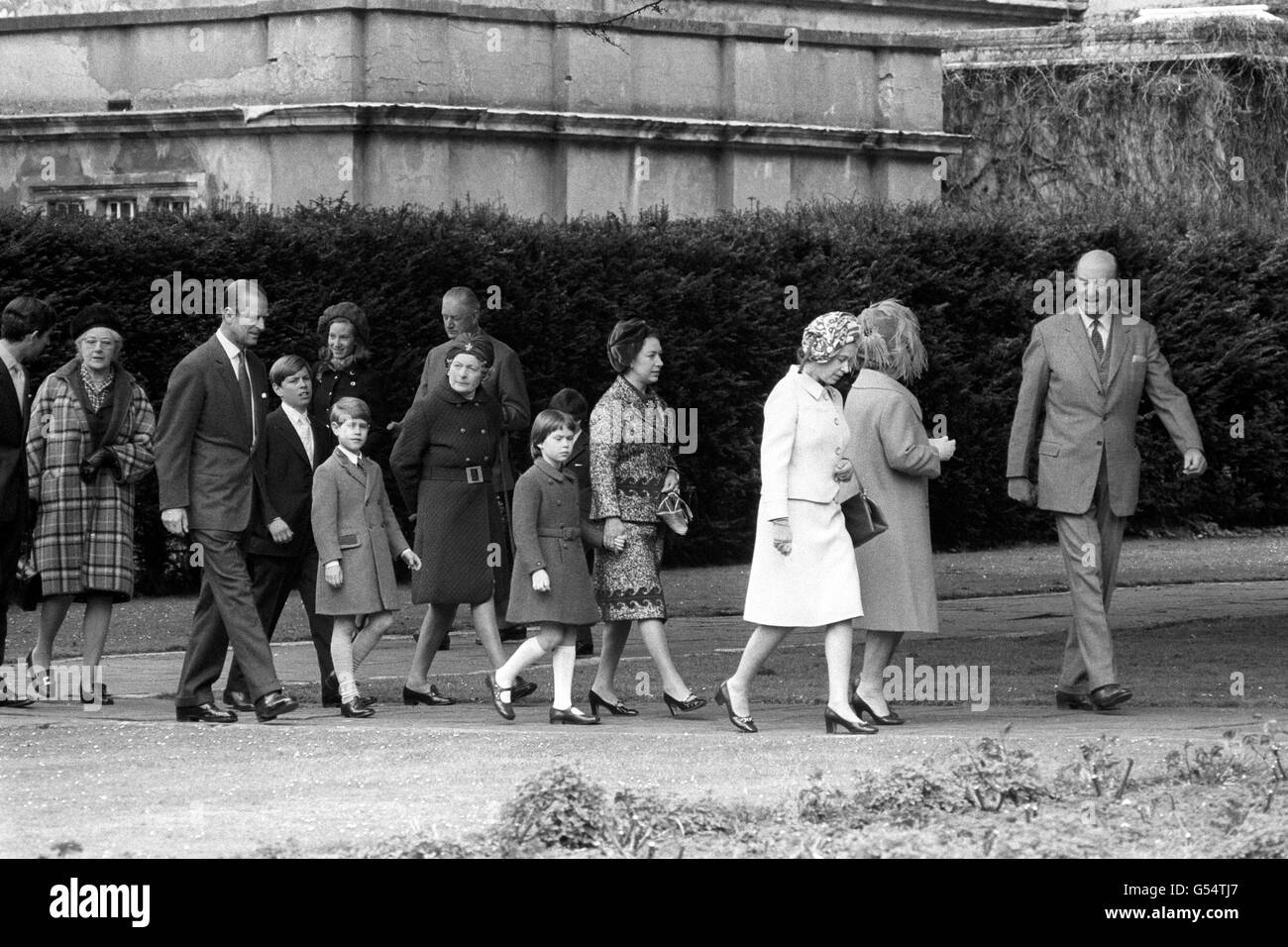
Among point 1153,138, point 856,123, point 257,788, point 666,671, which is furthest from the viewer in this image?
point 1153,138

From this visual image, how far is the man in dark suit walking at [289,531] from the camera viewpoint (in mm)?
11281

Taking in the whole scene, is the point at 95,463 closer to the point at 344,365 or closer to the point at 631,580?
the point at 344,365

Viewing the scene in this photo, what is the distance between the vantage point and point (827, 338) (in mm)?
10211

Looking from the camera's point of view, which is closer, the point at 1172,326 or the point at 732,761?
the point at 732,761

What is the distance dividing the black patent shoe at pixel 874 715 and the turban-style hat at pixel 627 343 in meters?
1.92

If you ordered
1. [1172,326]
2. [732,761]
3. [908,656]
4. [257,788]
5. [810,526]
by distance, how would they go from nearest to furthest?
[257,788] < [732,761] < [810,526] < [908,656] < [1172,326]

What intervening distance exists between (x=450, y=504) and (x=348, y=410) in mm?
742

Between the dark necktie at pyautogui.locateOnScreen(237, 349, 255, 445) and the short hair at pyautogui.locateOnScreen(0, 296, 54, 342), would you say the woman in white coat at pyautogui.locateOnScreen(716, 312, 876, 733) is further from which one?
Answer: the short hair at pyautogui.locateOnScreen(0, 296, 54, 342)

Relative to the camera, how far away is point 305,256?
59.3 ft

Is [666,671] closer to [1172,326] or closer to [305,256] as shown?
[305,256]

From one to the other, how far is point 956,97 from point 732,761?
2125 centimetres

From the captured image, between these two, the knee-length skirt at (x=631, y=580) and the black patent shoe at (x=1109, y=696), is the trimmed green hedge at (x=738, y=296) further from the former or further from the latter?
the black patent shoe at (x=1109, y=696)
